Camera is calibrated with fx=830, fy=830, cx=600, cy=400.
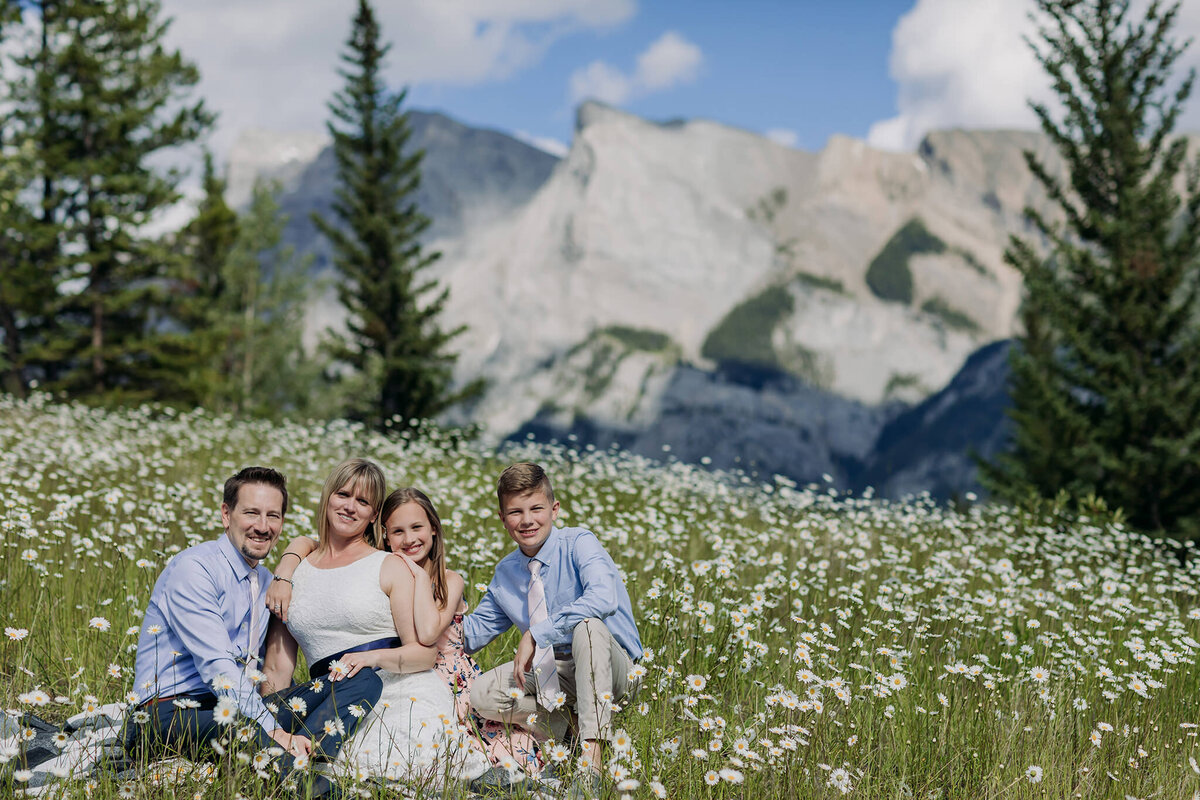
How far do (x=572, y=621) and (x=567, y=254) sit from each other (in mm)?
176646

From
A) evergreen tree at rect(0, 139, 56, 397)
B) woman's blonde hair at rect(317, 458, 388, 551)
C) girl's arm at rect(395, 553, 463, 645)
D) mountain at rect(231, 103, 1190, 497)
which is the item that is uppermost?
mountain at rect(231, 103, 1190, 497)

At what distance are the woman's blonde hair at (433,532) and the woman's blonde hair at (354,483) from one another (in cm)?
6

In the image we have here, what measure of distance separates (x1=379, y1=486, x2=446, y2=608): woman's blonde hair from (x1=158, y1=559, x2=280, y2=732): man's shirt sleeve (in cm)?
89

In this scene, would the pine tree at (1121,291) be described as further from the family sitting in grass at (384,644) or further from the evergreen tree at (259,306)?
the evergreen tree at (259,306)

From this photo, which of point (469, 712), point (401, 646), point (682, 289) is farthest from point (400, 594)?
point (682, 289)

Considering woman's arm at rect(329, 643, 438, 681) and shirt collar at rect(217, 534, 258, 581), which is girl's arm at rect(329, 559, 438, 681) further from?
shirt collar at rect(217, 534, 258, 581)

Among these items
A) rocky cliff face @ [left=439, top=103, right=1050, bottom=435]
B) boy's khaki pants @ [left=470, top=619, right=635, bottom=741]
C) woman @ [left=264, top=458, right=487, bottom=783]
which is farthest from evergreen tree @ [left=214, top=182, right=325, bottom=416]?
rocky cliff face @ [left=439, top=103, right=1050, bottom=435]

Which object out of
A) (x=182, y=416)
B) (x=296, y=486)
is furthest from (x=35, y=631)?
(x=182, y=416)

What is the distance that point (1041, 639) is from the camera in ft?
16.4

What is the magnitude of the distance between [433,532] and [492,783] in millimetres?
1339

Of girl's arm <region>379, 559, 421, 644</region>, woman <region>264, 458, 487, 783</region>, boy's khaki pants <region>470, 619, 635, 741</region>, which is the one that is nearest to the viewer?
boy's khaki pants <region>470, 619, 635, 741</region>

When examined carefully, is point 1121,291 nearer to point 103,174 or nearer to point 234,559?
point 234,559

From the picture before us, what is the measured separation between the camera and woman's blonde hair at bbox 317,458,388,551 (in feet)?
13.9

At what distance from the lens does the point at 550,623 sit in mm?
4004
